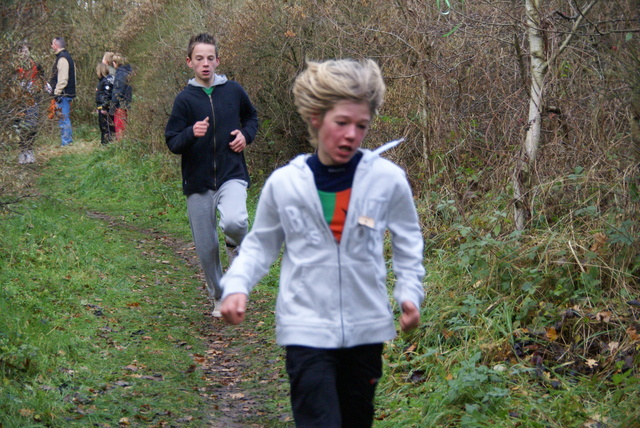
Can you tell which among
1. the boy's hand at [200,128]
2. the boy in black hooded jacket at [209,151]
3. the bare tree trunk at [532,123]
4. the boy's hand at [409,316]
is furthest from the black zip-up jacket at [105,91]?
the boy's hand at [409,316]

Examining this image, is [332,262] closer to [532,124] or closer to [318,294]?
[318,294]

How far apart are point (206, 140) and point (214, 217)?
0.67 meters

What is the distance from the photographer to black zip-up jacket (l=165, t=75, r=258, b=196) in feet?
22.4

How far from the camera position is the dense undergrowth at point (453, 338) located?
459 cm

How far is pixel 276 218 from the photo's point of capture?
10.7 ft

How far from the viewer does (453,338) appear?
555cm

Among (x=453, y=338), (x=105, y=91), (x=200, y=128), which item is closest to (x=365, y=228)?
(x=453, y=338)

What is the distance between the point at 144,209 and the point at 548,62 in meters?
8.11

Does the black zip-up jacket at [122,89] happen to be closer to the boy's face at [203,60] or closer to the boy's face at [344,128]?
the boy's face at [203,60]

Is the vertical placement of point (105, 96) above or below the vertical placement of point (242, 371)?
above

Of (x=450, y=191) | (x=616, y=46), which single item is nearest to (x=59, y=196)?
(x=450, y=191)

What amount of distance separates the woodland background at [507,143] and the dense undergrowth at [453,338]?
0.07 feet

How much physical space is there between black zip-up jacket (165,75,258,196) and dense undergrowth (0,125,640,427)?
4.43 ft

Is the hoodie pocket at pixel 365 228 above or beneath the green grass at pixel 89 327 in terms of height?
above
